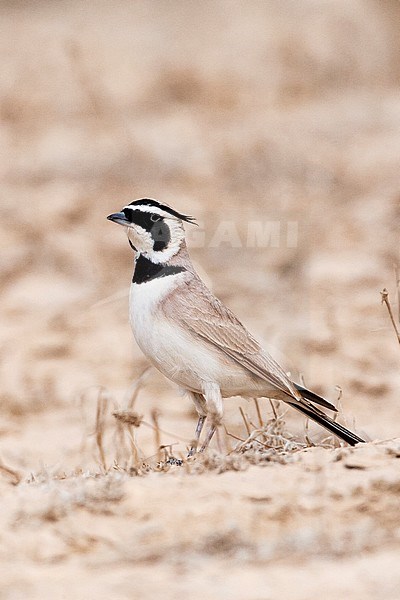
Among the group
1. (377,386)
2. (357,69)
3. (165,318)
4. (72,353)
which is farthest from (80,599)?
(357,69)

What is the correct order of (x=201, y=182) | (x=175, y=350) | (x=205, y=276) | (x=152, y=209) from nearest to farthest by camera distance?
(x=175, y=350), (x=152, y=209), (x=205, y=276), (x=201, y=182)

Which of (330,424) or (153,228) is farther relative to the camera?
(153,228)

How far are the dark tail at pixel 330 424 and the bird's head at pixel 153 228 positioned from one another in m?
0.97

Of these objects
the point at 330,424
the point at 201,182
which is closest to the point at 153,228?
the point at 330,424

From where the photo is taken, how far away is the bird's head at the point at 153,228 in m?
4.93

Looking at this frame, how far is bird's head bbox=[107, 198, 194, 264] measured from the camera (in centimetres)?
493

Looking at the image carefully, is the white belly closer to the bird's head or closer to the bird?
the bird

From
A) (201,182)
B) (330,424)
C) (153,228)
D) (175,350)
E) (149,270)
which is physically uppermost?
(201,182)

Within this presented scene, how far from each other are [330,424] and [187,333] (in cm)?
80

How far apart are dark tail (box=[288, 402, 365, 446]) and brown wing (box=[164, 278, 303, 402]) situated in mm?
94

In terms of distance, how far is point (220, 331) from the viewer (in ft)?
16.3

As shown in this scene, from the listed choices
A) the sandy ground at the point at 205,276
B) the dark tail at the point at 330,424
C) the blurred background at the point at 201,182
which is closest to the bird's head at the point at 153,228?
the sandy ground at the point at 205,276

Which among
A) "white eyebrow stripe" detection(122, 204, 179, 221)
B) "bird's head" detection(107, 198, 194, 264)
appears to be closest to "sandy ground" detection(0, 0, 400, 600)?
"bird's head" detection(107, 198, 194, 264)

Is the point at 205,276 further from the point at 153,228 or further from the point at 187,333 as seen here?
the point at 187,333
